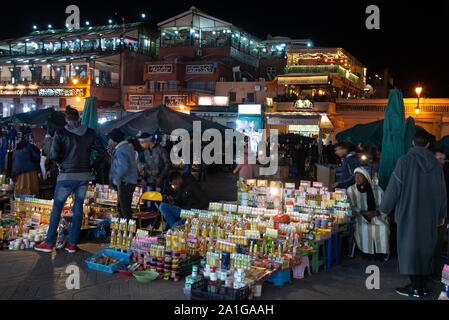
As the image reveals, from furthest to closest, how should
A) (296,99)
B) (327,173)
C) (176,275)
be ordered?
(296,99), (327,173), (176,275)

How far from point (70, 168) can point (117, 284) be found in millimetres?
2123

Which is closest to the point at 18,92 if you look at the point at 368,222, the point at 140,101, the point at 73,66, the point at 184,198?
the point at 73,66

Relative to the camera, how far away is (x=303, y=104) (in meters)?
27.1

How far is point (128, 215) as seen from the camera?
300 inches

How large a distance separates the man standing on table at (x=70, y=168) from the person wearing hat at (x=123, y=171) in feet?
3.23

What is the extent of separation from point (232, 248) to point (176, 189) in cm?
260

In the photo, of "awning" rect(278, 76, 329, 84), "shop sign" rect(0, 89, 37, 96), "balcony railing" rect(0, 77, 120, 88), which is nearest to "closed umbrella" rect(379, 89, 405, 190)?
"awning" rect(278, 76, 329, 84)

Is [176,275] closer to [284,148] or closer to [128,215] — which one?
[128,215]

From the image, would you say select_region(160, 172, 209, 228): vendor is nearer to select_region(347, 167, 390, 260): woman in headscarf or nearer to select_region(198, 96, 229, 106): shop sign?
select_region(347, 167, 390, 260): woman in headscarf

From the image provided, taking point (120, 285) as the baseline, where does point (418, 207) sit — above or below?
above

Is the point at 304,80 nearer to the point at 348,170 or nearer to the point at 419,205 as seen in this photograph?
the point at 348,170

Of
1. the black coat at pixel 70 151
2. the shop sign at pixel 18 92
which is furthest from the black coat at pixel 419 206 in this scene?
the shop sign at pixel 18 92

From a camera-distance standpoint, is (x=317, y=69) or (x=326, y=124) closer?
(x=326, y=124)

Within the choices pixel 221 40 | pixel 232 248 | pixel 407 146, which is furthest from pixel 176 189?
pixel 221 40
